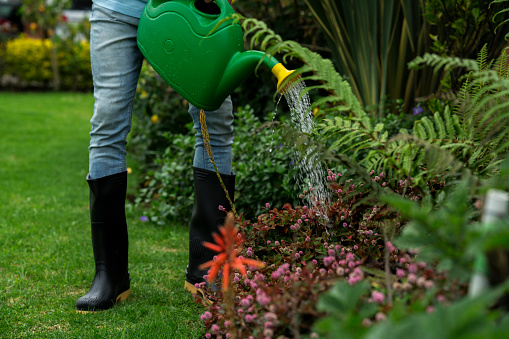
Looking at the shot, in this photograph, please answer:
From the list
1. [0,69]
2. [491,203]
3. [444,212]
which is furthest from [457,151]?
[0,69]

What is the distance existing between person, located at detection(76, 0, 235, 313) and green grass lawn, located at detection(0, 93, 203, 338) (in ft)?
0.38

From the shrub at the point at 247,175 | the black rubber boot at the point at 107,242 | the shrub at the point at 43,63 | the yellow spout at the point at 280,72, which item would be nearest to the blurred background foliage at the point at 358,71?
the shrub at the point at 247,175

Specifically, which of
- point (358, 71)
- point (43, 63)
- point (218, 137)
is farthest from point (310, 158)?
point (43, 63)

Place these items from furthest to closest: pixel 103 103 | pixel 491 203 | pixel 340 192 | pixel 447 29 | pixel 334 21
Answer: pixel 334 21 → pixel 447 29 → pixel 103 103 → pixel 340 192 → pixel 491 203

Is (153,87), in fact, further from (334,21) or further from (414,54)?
(414,54)

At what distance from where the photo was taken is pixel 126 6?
197cm

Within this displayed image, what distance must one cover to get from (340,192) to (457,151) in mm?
395

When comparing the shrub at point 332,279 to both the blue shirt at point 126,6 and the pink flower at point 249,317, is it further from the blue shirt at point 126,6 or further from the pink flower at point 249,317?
the blue shirt at point 126,6

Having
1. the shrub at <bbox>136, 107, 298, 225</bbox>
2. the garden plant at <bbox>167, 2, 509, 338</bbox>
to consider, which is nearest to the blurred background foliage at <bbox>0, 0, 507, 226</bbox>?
the shrub at <bbox>136, 107, 298, 225</bbox>

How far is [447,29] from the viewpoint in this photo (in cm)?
274

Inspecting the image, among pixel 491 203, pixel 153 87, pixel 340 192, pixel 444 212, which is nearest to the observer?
pixel 491 203

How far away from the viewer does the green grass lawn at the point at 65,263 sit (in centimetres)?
188

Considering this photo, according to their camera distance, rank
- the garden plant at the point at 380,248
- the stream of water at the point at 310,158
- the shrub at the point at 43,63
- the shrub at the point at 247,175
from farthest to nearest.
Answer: the shrub at the point at 43,63 → the shrub at the point at 247,175 → the stream of water at the point at 310,158 → the garden plant at the point at 380,248

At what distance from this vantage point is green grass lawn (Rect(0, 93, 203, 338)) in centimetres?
188
